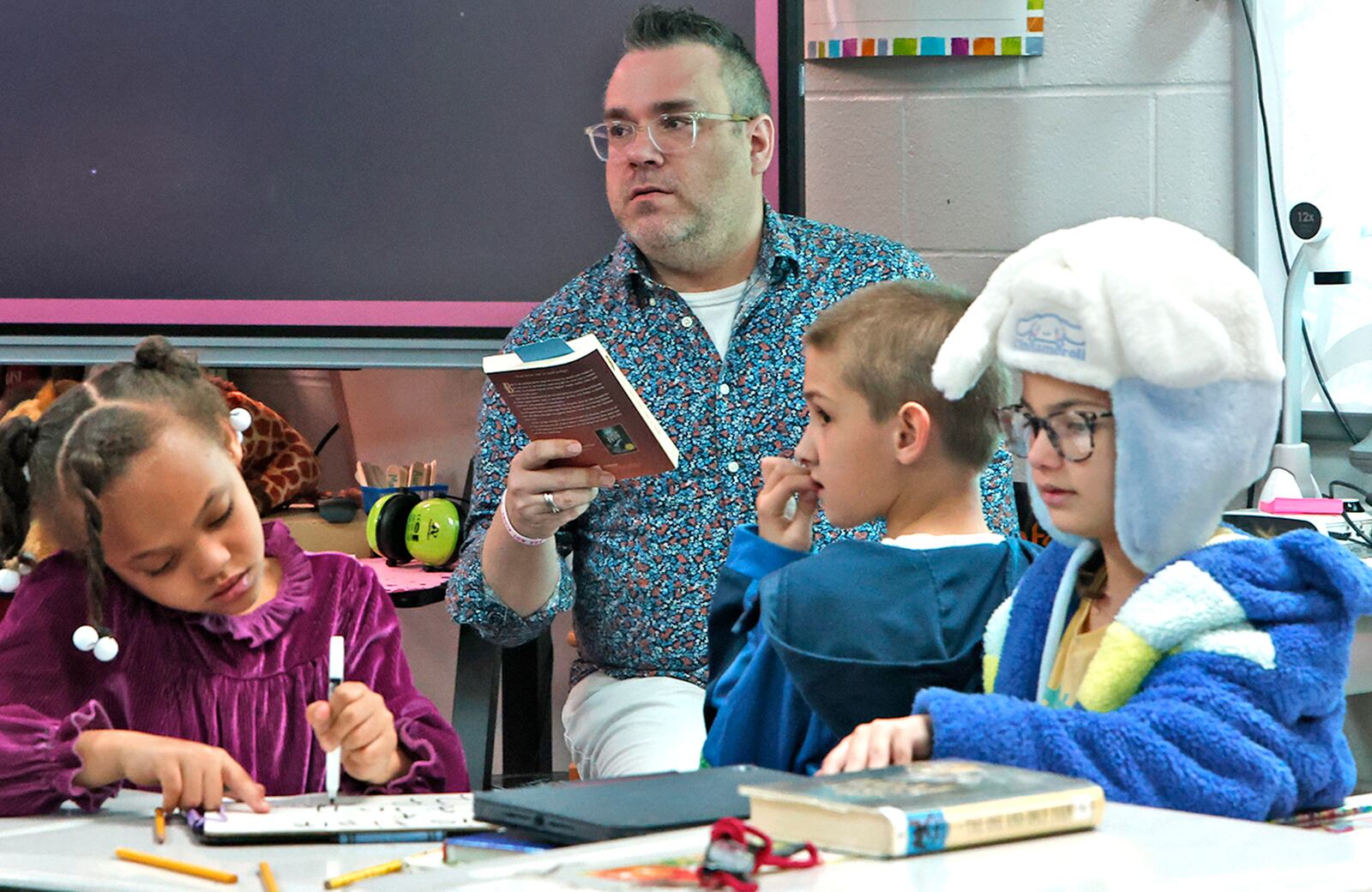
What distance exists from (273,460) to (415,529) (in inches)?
18.4

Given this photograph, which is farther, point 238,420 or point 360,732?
point 238,420

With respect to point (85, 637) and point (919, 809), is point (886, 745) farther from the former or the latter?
point (85, 637)

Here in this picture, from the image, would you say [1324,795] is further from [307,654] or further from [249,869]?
[307,654]

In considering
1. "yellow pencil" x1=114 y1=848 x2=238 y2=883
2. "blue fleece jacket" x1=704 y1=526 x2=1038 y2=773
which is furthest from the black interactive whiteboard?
"yellow pencil" x1=114 y1=848 x2=238 y2=883

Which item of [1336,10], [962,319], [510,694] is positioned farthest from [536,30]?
[962,319]

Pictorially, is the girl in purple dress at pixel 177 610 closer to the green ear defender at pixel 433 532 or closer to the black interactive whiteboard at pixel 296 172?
the green ear defender at pixel 433 532

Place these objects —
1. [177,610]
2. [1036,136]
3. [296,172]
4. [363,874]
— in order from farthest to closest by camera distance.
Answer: [1036,136]
[296,172]
[177,610]
[363,874]

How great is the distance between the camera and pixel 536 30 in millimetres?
2574

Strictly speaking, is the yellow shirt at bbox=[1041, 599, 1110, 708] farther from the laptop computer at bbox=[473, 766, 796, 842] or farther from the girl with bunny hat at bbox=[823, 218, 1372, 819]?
the laptop computer at bbox=[473, 766, 796, 842]

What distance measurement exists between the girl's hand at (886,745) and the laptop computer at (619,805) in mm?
52

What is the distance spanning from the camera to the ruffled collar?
1552mm

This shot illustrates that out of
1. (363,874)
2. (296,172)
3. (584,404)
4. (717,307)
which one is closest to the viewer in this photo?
(363,874)

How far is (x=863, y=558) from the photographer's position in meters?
1.41

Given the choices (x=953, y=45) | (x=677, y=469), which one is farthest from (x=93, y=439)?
(x=953, y=45)
